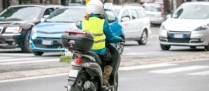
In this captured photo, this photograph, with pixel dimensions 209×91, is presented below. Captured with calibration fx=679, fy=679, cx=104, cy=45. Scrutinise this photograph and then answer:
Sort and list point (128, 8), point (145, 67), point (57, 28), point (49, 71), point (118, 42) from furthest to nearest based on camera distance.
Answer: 1. point (128, 8)
2. point (57, 28)
3. point (145, 67)
4. point (49, 71)
5. point (118, 42)

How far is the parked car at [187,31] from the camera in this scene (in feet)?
70.5

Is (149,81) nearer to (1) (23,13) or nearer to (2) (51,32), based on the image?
(2) (51,32)

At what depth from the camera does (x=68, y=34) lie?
888cm

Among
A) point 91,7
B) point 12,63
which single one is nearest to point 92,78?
point 91,7

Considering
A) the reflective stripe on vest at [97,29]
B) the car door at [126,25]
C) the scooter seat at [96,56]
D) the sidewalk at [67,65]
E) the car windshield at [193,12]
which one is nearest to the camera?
the scooter seat at [96,56]

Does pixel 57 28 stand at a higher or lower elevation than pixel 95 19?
lower

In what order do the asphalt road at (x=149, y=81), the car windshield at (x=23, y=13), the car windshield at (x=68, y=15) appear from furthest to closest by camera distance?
the car windshield at (x=23, y=13), the car windshield at (x=68, y=15), the asphalt road at (x=149, y=81)

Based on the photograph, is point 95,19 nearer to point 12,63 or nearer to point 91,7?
point 91,7

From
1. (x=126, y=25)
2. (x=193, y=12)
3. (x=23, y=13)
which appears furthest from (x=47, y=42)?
(x=126, y=25)

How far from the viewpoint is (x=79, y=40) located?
28.6ft

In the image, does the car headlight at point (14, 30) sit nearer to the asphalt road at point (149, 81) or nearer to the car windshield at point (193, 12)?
the car windshield at point (193, 12)

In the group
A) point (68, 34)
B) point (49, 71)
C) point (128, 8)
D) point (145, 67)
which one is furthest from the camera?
point (128, 8)

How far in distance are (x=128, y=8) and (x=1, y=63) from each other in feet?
36.9

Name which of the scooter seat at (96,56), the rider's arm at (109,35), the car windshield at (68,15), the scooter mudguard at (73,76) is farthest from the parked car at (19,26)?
the scooter mudguard at (73,76)
